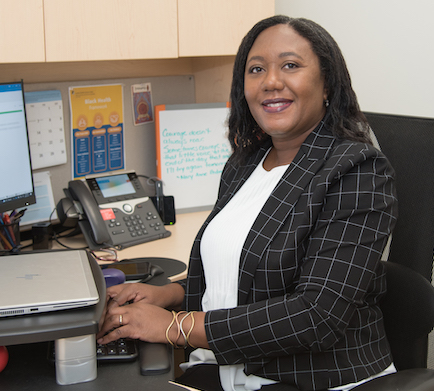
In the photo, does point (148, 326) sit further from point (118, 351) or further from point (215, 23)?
point (215, 23)

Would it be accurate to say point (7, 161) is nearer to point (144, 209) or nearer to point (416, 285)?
point (144, 209)

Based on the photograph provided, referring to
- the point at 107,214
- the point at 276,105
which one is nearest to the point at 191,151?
the point at 107,214

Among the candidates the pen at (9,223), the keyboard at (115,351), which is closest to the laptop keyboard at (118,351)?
the keyboard at (115,351)

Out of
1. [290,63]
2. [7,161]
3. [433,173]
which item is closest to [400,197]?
[433,173]

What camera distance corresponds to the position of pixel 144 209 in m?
1.70

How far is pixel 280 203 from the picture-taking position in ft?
3.46

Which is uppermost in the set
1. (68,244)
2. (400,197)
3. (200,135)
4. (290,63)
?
(290,63)

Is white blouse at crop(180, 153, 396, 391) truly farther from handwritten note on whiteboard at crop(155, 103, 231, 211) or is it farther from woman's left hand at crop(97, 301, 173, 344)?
handwritten note on whiteboard at crop(155, 103, 231, 211)

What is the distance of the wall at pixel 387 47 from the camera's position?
160cm

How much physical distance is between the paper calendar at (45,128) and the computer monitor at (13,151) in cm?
22

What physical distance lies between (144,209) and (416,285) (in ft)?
3.01

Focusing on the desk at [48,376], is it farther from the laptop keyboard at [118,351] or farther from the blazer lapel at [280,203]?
the blazer lapel at [280,203]

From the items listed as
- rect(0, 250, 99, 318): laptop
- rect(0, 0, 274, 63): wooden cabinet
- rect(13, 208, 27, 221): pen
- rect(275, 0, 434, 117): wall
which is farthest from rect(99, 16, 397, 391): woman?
rect(275, 0, 434, 117): wall

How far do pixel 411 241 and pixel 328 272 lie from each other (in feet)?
0.88
